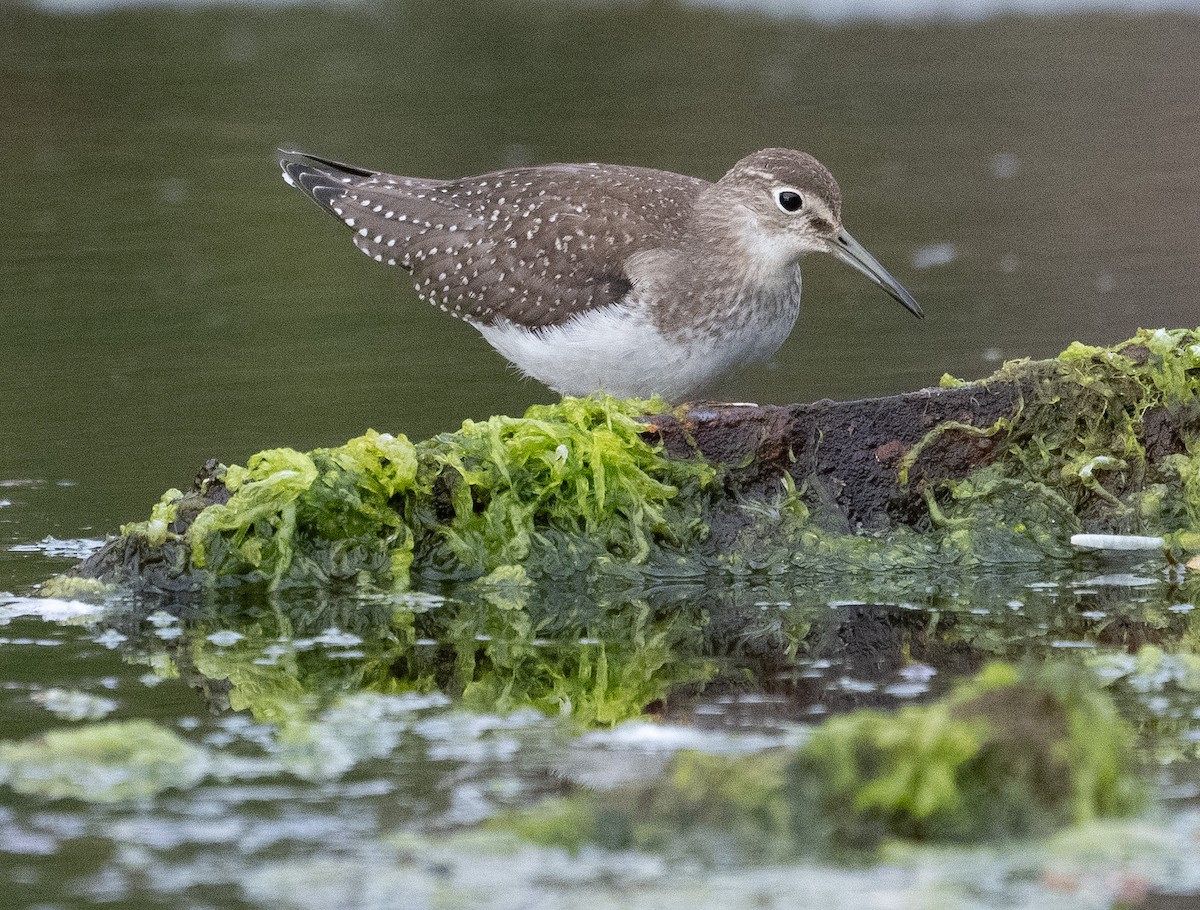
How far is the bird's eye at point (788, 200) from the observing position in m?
7.62

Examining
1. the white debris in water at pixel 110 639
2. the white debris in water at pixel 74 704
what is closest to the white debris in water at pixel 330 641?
the white debris in water at pixel 110 639

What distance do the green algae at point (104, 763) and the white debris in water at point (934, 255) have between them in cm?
695

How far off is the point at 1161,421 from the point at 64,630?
3.60 metres

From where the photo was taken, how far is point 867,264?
24.7 ft

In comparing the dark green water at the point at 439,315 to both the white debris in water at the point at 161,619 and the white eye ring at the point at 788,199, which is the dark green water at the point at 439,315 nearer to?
the white debris in water at the point at 161,619

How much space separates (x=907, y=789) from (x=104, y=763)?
6.50 ft

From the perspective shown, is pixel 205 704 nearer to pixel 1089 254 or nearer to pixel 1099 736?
pixel 1099 736

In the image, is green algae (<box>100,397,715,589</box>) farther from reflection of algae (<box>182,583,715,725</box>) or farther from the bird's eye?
the bird's eye

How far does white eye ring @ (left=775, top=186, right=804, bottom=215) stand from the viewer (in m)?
7.62

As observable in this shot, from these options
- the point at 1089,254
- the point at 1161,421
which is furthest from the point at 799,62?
the point at 1161,421

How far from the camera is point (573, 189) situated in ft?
26.1

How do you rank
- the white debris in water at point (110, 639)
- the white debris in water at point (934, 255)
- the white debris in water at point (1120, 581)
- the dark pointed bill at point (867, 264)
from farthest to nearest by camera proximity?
the white debris in water at point (934, 255) → the dark pointed bill at point (867, 264) → the white debris in water at point (1120, 581) → the white debris in water at point (110, 639)

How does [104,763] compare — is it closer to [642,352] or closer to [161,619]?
[161,619]

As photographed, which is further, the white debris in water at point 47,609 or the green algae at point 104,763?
the white debris in water at point 47,609
